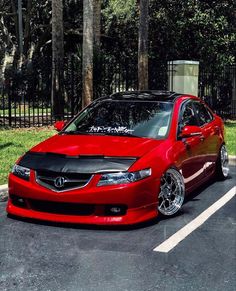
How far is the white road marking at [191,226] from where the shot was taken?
5.04m

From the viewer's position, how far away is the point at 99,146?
6.00 m

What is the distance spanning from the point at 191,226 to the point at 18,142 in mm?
6968

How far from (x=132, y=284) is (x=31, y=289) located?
832mm

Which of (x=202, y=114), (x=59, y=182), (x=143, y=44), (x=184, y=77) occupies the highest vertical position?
(x=143, y=44)

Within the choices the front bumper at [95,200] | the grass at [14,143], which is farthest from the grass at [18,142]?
the front bumper at [95,200]

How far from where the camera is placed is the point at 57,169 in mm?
5547

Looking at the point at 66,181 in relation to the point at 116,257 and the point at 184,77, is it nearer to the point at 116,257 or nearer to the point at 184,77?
the point at 116,257

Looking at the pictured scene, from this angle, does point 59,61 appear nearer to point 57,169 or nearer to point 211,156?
point 211,156

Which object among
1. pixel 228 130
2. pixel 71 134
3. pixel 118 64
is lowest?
pixel 228 130

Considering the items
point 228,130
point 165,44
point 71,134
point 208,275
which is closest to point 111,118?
point 71,134

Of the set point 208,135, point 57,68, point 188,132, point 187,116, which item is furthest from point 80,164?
point 57,68

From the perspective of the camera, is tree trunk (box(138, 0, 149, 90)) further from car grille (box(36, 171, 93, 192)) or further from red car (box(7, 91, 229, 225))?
car grille (box(36, 171, 93, 192))

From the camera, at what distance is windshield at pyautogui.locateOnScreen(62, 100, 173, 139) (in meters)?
6.57

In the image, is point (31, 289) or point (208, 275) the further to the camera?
point (208, 275)
